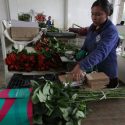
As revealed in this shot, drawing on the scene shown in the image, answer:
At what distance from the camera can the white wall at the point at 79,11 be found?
15.4ft

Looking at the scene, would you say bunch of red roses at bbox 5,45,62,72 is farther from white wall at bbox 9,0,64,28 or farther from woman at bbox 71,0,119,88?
white wall at bbox 9,0,64,28

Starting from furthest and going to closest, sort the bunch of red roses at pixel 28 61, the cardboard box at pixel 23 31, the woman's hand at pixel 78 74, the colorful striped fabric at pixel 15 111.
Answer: the cardboard box at pixel 23 31 → the bunch of red roses at pixel 28 61 → the woman's hand at pixel 78 74 → the colorful striped fabric at pixel 15 111

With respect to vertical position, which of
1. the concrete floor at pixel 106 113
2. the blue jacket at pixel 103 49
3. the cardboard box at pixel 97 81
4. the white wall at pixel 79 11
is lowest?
the concrete floor at pixel 106 113

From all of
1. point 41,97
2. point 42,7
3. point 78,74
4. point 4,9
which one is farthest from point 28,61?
point 4,9

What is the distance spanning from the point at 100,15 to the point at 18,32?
2.07 ft

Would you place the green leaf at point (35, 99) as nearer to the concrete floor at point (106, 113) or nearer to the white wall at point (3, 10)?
the concrete floor at point (106, 113)

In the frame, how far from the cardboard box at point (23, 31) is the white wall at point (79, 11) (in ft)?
11.1

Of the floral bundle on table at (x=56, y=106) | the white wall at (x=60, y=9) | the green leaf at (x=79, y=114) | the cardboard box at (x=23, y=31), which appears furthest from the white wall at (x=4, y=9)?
the green leaf at (x=79, y=114)

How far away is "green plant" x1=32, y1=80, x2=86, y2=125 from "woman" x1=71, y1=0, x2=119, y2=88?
0.21 m

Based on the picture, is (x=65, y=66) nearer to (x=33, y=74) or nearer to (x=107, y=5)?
(x=33, y=74)

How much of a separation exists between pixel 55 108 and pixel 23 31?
88 cm

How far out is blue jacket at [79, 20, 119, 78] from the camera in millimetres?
971

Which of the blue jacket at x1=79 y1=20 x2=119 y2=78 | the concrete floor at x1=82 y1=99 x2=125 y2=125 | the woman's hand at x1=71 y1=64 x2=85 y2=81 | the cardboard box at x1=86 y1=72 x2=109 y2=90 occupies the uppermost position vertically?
the blue jacket at x1=79 y1=20 x2=119 y2=78

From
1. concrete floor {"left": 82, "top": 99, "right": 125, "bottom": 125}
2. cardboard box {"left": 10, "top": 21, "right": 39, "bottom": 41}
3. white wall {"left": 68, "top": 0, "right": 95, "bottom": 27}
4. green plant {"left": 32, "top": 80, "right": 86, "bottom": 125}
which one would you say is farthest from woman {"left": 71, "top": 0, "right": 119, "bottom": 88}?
white wall {"left": 68, "top": 0, "right": 95, "bottom": 27}
